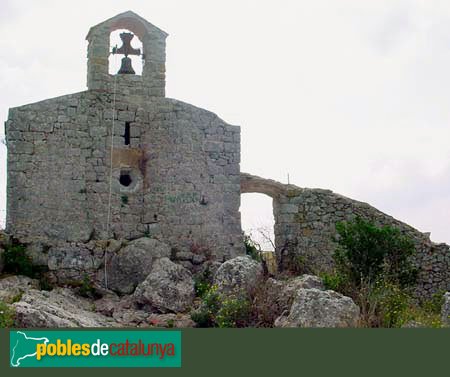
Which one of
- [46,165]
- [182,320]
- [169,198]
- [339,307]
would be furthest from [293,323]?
[46,165]

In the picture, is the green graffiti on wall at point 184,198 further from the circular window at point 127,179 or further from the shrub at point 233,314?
the shrub at point 233,314

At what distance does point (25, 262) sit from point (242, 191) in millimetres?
5077

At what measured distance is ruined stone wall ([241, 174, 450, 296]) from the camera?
1853 cm

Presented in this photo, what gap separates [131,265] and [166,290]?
4.25ft

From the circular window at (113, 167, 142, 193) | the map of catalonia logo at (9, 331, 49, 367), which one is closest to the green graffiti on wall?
the circular window at (113, 167, 142, 193)

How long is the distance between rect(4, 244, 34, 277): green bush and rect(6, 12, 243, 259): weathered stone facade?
322 mm

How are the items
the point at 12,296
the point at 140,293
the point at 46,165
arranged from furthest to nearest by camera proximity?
1. the point at 46,165
2. the point at 140,293
3. the point at 12,296

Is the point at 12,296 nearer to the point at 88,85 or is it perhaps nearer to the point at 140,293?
the point at 140,293

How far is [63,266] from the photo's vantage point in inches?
636

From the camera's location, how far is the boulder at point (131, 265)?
16.2m

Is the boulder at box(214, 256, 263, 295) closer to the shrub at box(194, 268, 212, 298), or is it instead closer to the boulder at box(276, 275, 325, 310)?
the boulder at box(276, 275, 325, 310)

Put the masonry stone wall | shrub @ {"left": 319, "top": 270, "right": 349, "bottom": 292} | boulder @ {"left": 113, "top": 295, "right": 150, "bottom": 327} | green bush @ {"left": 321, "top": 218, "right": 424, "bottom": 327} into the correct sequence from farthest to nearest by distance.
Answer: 1. the masonry stone wall
2. boulder @ {"left": 113, "top": 295, "right": 150, "bottom": 327}
3. green bush @ {"left": 321, "top": 218, "right": 424, "bottom": 327}
4. shrub @ {"left": 319, "top": 270, "right": 349, "bottom": 292}

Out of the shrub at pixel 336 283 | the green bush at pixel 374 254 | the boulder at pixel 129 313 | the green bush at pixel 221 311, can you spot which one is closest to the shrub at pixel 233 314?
the green bush at pixel 221 311

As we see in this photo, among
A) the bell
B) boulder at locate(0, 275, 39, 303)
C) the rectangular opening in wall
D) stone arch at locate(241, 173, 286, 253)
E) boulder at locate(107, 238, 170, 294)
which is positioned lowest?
boulder at locate(0, 275, 39, 303)
